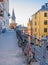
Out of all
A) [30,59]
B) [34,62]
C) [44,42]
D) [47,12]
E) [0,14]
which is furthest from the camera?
[47,12]

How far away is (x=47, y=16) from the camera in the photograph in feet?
221

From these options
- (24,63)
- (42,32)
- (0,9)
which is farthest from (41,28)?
(24,63)

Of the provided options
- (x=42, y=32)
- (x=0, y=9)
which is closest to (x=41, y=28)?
(x=42, y=32)

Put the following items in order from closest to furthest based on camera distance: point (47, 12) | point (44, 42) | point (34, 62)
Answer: point (44, 42), point (34, 62), point (47, 12)

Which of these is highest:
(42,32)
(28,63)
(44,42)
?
(44,42)

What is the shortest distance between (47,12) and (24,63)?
57008 mm

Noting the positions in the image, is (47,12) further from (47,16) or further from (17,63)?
(17,63)

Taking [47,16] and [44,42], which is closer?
[44,42]

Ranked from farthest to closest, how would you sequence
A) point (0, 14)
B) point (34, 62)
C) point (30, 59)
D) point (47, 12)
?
1. point (47, 12)
2. point (0, 14)
3. point (30, 59)
4. point (34, 62)

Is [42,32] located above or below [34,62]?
below

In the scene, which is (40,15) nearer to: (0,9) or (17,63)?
(0,9)

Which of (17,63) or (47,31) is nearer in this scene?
(17,63)

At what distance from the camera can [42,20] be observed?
2697 inches

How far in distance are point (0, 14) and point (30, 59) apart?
2855 centimetres
